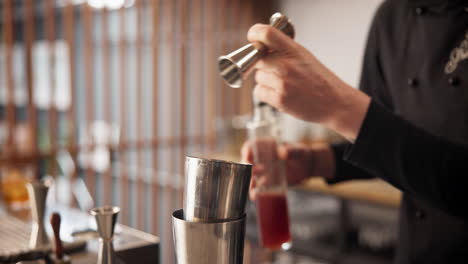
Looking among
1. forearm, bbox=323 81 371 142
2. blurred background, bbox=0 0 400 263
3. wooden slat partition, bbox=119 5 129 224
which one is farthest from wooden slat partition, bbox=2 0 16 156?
forearm, bbox=323 81 371 142

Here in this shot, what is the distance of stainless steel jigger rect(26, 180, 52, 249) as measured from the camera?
1047 millimetres

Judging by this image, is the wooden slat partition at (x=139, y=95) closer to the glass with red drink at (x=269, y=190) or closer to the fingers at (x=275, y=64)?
the glass with red drink at (x=269, y=190)

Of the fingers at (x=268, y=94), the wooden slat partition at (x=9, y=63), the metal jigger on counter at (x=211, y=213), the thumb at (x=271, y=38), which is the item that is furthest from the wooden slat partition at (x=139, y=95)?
the metal jigger on counter at (x=211, y=213)

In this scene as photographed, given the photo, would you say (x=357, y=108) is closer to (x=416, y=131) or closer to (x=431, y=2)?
(x=416, y=131)

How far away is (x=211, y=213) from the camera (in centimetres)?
76

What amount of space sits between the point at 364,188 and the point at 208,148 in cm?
195

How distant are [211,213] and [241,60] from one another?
0.90 feet

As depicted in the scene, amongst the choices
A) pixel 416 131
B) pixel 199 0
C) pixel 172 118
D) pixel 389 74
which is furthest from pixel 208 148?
pixel 416 131

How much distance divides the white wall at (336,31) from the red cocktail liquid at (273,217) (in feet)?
9.03

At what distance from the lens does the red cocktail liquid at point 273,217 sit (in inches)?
48.6

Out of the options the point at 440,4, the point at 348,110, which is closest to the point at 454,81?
the point at 440,4

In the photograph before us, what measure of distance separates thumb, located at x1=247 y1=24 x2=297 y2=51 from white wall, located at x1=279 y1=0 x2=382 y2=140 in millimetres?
3060

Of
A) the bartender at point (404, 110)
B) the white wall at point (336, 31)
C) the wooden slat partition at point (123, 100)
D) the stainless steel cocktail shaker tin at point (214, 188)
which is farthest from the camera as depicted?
the wooden slat partition at point (123, 100)

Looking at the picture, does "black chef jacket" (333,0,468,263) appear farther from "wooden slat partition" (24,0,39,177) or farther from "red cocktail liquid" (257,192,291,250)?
"wooden slat partition" (24,0,39,177)
